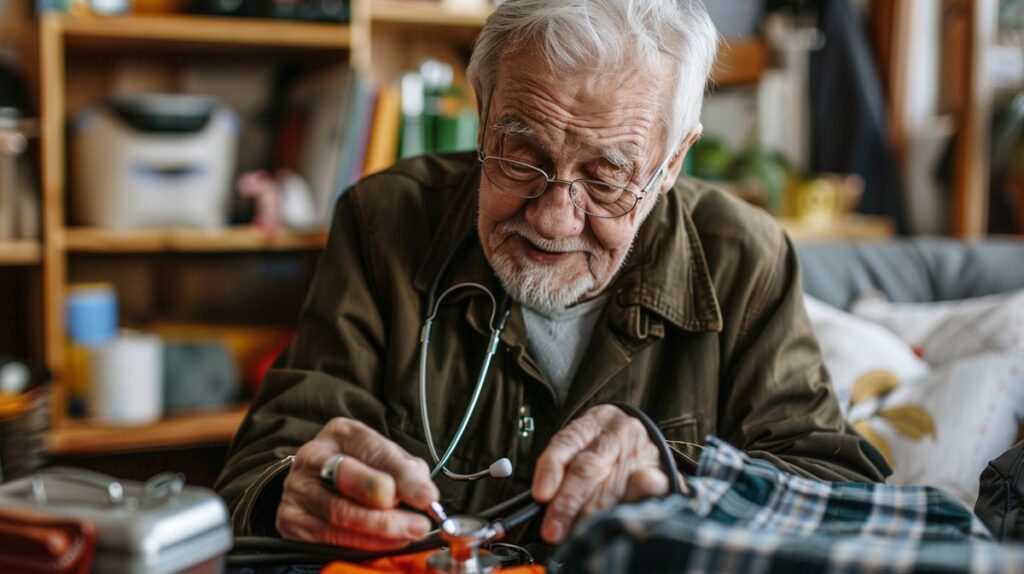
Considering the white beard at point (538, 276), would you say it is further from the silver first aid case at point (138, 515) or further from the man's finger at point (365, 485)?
the silver first aid case at point (138, 515)

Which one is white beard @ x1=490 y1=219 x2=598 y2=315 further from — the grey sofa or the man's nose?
the grey sofa

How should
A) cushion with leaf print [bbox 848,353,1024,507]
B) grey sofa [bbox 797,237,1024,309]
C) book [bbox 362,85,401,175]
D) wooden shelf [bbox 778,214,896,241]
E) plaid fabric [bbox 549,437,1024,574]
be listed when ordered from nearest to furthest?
plaid fabric [bbox 549,437,1024,574] → cushion with leaf print [bbox 848,353,1024,507] → grey sofa [bbox 797,237,1024,309] → book [bbox 362,85,401,175] → wooden shelf [bbox 778,214,896,241]

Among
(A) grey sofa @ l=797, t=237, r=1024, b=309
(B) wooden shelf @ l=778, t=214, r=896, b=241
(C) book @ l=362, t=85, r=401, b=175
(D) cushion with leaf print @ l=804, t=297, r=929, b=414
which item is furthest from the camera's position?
(B) wooden shelf @ l=778, t=214, r=896, b=241

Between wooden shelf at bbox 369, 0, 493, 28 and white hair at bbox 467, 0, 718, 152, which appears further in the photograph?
wooden shelf at bbox 369, 0, 493, 28

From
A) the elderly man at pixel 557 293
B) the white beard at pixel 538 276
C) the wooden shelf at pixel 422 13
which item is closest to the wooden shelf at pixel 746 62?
the wooden shelf at pixel 422 13

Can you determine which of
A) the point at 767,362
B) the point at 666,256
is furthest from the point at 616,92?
the point at 767,362

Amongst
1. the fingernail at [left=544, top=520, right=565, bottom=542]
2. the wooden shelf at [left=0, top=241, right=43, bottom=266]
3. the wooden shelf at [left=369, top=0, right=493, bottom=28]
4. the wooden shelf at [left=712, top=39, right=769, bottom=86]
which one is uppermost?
the wooden shelf at [left=369, top=0, right=493, bottom=28]

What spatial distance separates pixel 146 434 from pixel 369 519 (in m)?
1.58

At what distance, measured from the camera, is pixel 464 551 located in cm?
80

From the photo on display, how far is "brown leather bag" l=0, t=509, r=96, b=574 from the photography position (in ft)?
2.15

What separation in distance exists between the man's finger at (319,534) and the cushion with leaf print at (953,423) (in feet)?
3.13

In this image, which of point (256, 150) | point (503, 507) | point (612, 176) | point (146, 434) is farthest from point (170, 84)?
point (503, 507)

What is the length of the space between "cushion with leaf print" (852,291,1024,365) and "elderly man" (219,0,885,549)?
0.54 meters

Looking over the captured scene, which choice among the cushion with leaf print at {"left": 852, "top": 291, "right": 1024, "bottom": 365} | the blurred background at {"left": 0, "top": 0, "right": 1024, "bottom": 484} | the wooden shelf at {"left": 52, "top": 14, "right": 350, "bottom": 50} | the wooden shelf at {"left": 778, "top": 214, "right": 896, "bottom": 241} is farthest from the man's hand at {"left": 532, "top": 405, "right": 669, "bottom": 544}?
the wooden shelf at {"left": 778, "top": 214, "right": 896, "bottom": 241}
